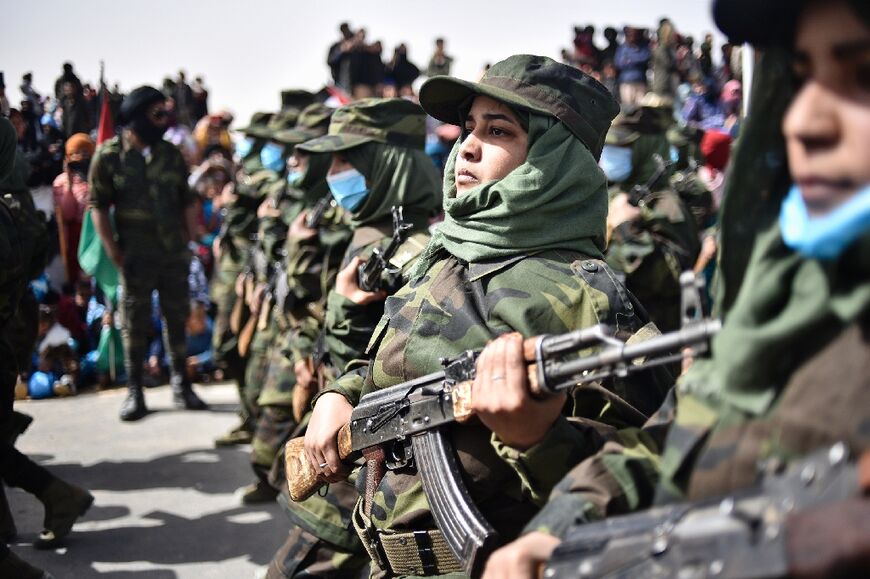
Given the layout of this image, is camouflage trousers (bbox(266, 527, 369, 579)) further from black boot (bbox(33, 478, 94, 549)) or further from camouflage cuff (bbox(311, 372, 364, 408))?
black boot (bbox(33, 478, 94, 549))

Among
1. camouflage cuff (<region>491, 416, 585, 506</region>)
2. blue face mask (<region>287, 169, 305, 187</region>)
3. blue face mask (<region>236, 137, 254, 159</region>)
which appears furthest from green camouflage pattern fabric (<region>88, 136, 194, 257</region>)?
camouflage cuff (<region>491, 416, 585, 506</region>)

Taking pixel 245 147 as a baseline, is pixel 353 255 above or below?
below

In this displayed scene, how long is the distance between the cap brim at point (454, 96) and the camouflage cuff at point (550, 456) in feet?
2.97

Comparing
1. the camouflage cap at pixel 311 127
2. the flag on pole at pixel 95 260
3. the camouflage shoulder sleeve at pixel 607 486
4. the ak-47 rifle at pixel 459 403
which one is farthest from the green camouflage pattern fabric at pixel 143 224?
the camouflage shoulder sleeve at pixel 607 486

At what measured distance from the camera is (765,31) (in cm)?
143

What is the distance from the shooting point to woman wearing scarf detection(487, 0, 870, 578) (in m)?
1.25

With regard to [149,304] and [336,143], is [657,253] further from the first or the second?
[149,304]

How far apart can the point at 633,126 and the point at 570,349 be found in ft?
17.3

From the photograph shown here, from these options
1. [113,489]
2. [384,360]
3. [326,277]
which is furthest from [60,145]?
[384,360]

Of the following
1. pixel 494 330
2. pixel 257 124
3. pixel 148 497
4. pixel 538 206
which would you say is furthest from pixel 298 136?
pixel 494 330

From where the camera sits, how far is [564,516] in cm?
171

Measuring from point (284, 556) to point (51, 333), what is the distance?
6189 mm

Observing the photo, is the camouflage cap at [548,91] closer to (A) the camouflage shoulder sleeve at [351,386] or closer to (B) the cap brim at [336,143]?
(A) the camouflage shoulder sleeve at [351,386]

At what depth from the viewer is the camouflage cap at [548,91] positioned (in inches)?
101
